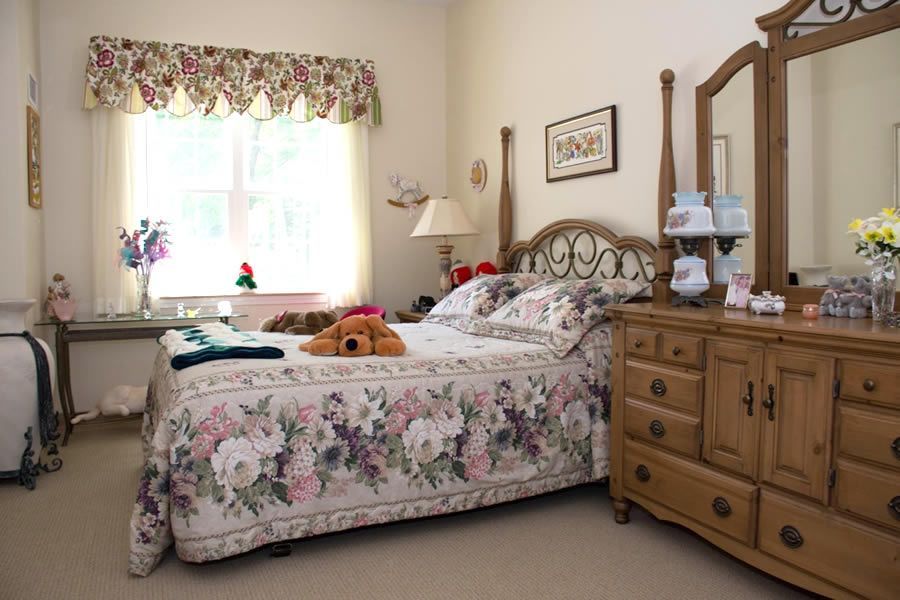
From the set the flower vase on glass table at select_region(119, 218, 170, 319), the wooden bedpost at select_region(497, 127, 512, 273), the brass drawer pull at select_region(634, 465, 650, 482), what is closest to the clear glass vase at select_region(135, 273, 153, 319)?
the flower vase on glass table at select_region(119, 218, 170, 319)

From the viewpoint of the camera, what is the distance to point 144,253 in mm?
4207

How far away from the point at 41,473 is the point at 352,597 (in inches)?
81.6

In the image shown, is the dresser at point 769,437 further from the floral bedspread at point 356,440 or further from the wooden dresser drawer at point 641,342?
the floral bedspread at point 356,440

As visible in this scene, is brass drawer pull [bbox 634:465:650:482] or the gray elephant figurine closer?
the gray elephant figurine

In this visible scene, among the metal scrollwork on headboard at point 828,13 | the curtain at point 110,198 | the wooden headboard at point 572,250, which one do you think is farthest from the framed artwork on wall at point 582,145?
the curtain at point 110,198

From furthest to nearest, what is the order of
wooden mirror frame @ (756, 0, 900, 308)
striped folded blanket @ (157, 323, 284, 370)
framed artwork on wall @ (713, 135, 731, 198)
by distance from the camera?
framed artwork on wall @ (713, 135, 731, 198) → striped folded blanket @ (157, 323, 284, 370) → wooden mirror frame @ (756, 0, 900, 308)

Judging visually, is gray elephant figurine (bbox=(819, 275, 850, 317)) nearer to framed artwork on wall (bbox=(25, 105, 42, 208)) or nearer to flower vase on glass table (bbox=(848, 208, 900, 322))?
flower vase on glass table (bbox=(848, 208, 900, 322))

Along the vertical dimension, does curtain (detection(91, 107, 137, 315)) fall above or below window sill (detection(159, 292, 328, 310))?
above

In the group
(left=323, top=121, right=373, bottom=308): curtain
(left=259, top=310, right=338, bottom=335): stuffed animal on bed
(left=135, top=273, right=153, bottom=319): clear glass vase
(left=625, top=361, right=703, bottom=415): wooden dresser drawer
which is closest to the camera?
(left=625, top=361, right=703, bottom=415): wooden dresser drawer

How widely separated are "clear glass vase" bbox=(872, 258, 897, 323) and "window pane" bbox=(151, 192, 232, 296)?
12.9ft

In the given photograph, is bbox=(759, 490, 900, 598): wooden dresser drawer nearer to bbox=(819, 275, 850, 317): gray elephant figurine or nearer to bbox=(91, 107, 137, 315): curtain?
bbox=(819, 275, 850, 317): gray elephant figurine

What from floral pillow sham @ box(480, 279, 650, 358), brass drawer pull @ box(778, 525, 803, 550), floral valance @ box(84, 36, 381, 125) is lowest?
brass drawer pull @ box(778, 525, 803, 550)

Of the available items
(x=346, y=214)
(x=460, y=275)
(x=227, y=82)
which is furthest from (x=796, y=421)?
(x=227, y=82)

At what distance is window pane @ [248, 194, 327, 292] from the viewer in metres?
4.87
